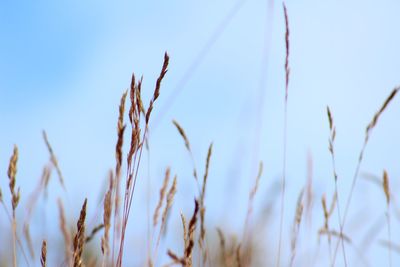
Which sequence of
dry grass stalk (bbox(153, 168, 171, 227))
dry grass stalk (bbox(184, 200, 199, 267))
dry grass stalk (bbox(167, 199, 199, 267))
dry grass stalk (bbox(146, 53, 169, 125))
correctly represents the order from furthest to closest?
dry grass stalk (bbox(153, 168, 171, 227)) < dry grass stalk (bbox(146, 53, 169, 125)) < dry grass stalk (bbox(184, 200, 199, 267)) < dry grass stalk (bbox(167, 199, 199, 267))

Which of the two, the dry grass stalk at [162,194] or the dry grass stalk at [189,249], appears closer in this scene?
the dry grass stalk at [189,249]

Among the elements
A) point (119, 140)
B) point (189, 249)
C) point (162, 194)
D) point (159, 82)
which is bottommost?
point (189, 249)

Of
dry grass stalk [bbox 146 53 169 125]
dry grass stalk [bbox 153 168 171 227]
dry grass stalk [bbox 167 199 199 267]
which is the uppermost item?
dry grass stalk [bbox 146 53 169 125]

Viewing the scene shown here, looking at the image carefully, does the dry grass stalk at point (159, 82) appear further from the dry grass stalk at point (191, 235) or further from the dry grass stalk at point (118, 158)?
the dry grass stalk at point (191, 235)

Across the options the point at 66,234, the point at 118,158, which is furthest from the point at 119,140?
the point at 66,234

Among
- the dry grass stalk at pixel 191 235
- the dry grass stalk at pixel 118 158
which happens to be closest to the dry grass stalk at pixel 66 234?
the dry grass stalk at pixel 118 158

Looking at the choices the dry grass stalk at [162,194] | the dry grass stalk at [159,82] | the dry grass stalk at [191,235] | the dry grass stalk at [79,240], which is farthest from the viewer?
the dry grass stalk at [162,194]

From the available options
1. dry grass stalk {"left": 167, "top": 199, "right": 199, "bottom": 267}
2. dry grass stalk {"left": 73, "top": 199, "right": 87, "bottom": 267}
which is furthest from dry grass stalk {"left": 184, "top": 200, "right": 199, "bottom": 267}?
dry grass stalk {"left": 73, "top": 199, "right": 87, "bottom": 267}

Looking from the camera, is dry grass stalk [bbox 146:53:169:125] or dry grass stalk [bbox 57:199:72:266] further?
dry grass stalk [bbox 57:199:72:266]

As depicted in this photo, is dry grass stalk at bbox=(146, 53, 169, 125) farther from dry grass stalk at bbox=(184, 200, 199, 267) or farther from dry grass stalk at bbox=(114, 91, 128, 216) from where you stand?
dry grass stalk at bbox=(184, 200, 199, 267)

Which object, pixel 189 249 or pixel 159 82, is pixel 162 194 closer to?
pixel 159 82

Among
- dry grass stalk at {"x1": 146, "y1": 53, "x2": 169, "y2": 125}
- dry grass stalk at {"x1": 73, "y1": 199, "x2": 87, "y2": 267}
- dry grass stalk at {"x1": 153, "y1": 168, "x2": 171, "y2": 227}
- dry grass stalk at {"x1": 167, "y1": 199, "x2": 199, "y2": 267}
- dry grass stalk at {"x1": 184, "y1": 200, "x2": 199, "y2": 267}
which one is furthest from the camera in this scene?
dry grass stalk at {"x1": 153, "y1": 168, "x2": 171, "y2": 227}

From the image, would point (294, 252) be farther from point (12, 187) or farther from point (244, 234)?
point (12, 187)

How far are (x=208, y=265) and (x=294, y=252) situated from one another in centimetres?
30
